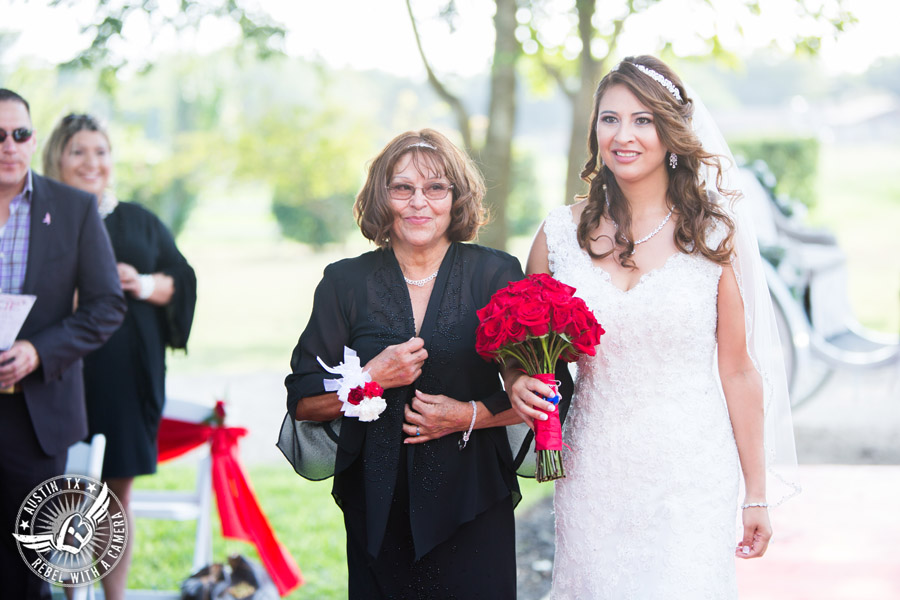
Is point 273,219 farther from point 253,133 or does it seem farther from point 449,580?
point 449,580

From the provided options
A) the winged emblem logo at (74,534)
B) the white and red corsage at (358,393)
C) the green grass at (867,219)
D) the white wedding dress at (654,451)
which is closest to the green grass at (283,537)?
the winged emblem logo at (74,534)

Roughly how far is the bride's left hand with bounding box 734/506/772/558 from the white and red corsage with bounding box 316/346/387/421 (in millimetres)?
1433

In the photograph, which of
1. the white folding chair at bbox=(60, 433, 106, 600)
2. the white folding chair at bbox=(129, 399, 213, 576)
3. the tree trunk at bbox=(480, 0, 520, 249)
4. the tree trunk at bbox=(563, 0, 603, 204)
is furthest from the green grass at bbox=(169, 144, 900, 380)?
the white folding chair at bbox=(60, 433, 106, 600)

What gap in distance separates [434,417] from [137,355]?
7.97ft

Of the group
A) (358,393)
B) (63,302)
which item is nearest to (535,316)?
(358,393)

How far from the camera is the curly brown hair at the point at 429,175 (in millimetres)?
3135

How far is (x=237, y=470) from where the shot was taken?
5082 millimetres

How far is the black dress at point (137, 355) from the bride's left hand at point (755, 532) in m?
3.09

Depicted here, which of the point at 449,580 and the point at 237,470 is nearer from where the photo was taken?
the point at 449,580

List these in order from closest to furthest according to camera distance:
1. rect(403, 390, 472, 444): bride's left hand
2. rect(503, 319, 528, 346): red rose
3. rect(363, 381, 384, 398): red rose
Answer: rect(503, 319, 528, 346): red rose < rect(363, 381, 384, 398): red rose < rect(403, 390, 472, 444): bride's left hand

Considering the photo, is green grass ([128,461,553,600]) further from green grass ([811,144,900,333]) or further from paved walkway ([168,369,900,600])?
green grass ([811,144,900,333])

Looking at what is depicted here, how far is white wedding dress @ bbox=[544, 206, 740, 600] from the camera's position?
3158 mm

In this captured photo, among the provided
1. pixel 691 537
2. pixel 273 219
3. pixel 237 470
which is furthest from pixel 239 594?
pixel 273 219

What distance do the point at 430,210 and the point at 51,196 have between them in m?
1.98
